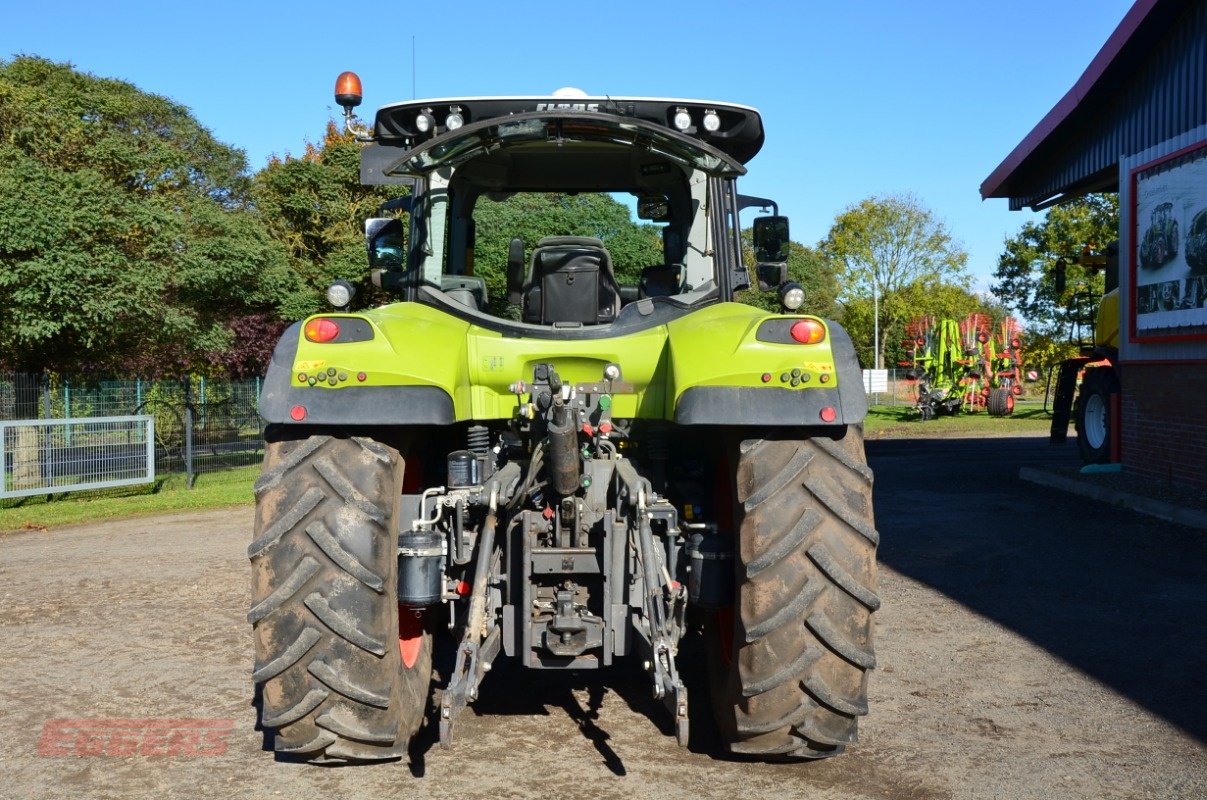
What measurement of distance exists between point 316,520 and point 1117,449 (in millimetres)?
12762

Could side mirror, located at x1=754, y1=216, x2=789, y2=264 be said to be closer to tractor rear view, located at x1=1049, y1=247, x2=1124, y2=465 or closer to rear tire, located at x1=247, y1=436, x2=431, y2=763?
rear tire, located at x1=247, y1=436, x2=431, y2=763

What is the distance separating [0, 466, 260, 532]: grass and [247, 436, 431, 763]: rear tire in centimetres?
998

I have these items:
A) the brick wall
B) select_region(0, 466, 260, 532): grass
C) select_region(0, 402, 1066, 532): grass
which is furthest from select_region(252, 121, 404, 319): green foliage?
the brick wall

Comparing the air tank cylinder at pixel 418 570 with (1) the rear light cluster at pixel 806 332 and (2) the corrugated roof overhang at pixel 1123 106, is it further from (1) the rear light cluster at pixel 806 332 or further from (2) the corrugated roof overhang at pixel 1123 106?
(2) the corrugated roof overhang at pixel 1123 106

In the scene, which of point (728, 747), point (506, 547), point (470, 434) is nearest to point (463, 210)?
point (470, 434)

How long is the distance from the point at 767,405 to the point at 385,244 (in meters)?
2.66

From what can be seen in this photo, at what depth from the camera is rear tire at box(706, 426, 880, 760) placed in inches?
162

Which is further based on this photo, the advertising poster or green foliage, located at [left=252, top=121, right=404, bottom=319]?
green foliage, located at [left=252, top=121, right=404, bottom=319]

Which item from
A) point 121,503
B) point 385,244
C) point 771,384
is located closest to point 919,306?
point 121,503

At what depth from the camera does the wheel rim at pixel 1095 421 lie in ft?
51.1

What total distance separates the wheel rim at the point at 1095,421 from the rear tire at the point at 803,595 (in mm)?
12600

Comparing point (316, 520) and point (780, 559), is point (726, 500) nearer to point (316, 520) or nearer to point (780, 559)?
point (780, 559)

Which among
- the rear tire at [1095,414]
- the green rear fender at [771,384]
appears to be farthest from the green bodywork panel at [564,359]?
the rear tire at [1095,414]

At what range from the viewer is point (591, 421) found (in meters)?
4.64
